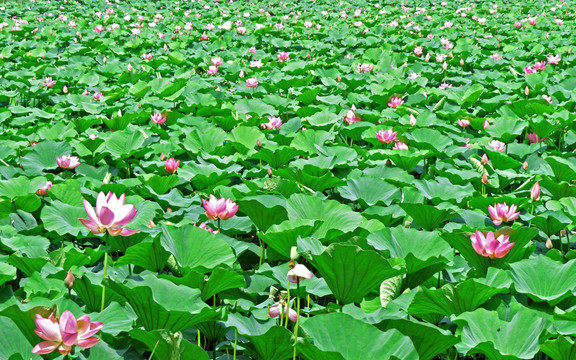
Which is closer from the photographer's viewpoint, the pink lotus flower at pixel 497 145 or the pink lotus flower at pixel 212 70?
the pink lotus flower at pixel 497 145

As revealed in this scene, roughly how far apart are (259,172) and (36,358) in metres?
1.62

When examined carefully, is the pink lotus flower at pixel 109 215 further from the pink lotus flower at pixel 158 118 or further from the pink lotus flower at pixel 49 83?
the pink lotus flower at pixel 49 83

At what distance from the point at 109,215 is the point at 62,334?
423 mm

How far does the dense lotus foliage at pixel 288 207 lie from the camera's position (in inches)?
56.4

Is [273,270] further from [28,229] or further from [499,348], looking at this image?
[28,229]

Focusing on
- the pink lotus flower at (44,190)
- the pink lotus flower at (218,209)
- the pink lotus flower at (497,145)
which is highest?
the pink lotus flower at (218,209)

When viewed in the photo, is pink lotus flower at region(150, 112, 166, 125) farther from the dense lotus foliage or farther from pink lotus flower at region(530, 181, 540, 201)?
pink lotus flower at region(530, 181, 540, 201)

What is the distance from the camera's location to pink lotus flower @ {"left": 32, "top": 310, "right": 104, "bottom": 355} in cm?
117

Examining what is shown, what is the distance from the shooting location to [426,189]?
2512 mm

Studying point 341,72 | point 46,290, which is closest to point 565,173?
point 46,290

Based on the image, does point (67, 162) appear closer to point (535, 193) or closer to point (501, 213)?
point (501, 213)

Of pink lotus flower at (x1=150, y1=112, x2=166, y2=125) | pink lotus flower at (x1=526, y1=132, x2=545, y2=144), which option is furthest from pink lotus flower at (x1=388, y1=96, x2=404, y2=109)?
pink lotus flower at (x1=150, y1=112, x2=166, y2=125)

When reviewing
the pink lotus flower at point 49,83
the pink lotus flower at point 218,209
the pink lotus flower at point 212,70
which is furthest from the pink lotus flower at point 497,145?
the pink lotus flower at point 49,83

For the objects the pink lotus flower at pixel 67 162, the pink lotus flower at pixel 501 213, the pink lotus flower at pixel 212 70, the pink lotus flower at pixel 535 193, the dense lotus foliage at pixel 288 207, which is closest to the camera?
the dense lotus foliage at pixel 288 207
